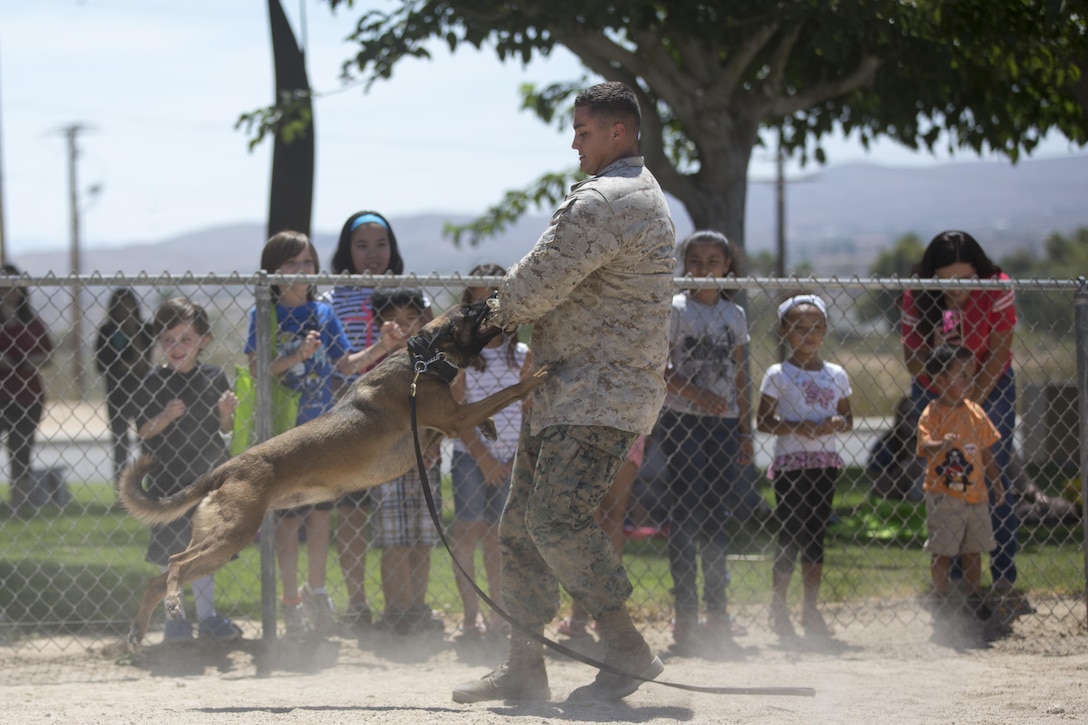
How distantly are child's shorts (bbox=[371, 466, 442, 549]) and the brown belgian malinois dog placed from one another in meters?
0.89

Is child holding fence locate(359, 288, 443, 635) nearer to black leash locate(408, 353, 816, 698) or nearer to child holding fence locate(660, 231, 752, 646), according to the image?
black leash locate(408, 353, 816, 698)

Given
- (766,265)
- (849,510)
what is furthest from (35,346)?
(766,265)

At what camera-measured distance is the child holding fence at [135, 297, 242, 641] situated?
5.23 m

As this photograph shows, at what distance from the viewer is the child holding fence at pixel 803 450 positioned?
5.43 meters

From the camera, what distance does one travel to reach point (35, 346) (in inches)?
322

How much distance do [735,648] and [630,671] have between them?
1292 mm

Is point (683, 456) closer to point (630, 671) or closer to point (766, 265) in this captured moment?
point (630, 671)

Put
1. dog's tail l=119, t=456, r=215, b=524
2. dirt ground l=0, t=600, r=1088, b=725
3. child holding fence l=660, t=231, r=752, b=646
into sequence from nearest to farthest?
dirt ground l=0, t=600, r=1088, b=725 → dog's tail l=119, t=456, r=215, b=524 → child holding fence l=660, t=231, r=752, b=646

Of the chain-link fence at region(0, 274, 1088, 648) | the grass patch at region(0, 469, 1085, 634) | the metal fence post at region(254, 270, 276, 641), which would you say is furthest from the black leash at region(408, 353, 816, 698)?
the grass patch at region(0, 469, 1085, 634)

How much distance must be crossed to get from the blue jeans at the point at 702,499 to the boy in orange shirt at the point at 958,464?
1039mm

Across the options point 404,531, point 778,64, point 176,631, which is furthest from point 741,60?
point 176,631

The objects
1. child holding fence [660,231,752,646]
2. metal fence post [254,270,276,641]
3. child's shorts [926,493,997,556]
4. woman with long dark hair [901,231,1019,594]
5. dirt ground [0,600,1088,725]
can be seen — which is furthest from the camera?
woman with long dark hair [901,231,1019,594]

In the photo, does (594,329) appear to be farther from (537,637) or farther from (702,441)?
(702,441)

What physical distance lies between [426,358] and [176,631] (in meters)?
2.07
